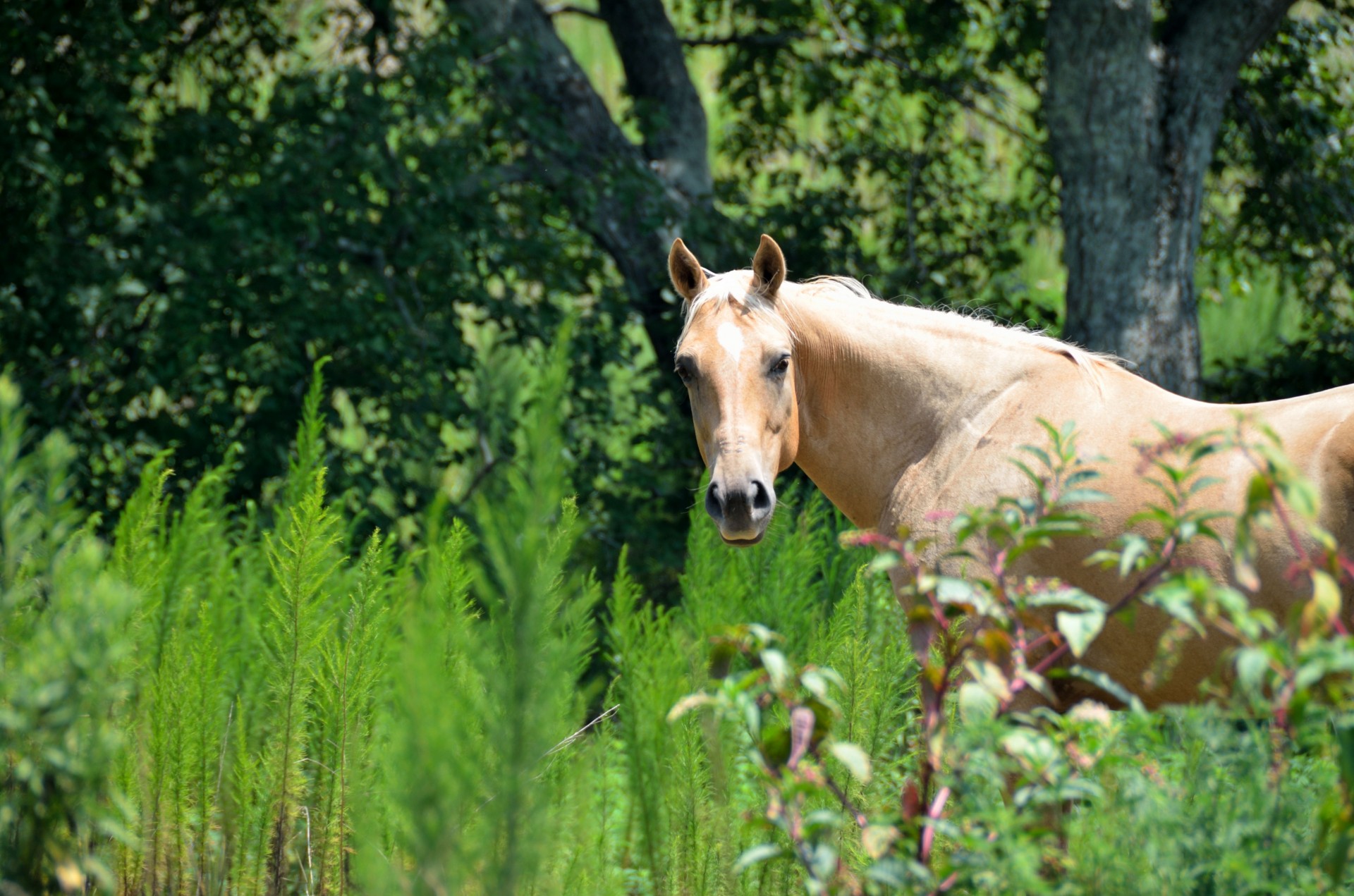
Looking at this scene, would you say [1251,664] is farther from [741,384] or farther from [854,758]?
[741,384]

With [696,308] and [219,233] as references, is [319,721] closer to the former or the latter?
[696,308]

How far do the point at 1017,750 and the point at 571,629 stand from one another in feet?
4.40

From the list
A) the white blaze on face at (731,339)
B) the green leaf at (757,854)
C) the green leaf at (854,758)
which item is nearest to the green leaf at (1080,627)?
the green leaf at (854,758)

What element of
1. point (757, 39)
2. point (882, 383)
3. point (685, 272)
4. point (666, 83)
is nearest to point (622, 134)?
point (666, 83)

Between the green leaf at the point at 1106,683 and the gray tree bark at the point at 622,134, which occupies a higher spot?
the gray tree bark at the point at 622,134

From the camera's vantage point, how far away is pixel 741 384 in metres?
2.72

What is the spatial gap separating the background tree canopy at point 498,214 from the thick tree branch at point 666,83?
16 millimetres

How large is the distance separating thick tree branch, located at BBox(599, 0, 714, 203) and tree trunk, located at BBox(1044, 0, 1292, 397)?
85.4 inches

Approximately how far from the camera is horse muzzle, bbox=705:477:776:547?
2.56 meters

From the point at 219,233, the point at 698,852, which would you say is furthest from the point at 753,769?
the point at 219,233

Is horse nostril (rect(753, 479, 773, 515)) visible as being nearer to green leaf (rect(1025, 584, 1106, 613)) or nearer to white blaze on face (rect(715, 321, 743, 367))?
white blaze on face (rect(715, 321, 743, 367))

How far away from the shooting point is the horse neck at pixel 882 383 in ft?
9.73

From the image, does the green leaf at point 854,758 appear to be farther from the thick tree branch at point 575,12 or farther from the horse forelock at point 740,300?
the thick tree branch at point 575,12

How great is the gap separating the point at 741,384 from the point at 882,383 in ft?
1.64
